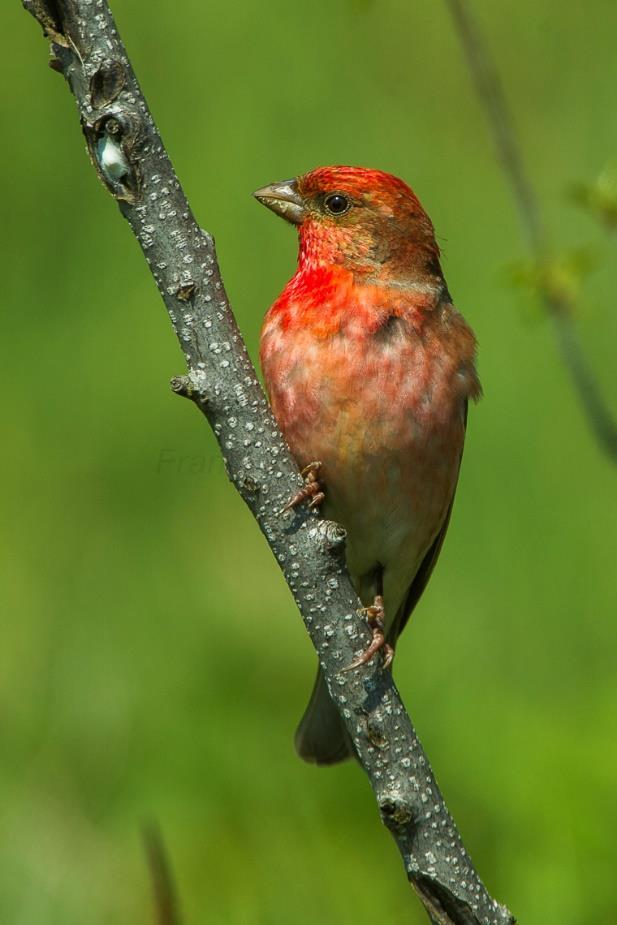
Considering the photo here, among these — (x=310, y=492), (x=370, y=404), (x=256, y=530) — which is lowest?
(x=256, y=530)

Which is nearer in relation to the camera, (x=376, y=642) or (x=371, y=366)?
(x=376, y=642)

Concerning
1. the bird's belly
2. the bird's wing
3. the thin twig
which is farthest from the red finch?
the thin twig

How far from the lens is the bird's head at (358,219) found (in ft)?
16.6

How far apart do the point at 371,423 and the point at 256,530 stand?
3.11 meters

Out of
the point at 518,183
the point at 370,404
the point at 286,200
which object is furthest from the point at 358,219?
the point at 370,404

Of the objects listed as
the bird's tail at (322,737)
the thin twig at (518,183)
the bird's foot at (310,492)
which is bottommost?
the bird's tail at (322,737)

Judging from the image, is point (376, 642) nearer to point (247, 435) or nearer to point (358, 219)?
point (247, 435)

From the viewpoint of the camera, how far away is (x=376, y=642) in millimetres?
3865

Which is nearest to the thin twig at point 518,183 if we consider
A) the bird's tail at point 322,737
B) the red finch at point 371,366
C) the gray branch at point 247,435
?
the red finch at point 371,366

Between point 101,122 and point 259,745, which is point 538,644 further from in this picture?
point 101,122

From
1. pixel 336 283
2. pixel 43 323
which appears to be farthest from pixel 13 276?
pixel 336 283

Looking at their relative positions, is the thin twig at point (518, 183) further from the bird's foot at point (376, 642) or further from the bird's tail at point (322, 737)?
the bird's tail at point (322, 737)

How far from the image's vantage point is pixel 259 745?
6.39m

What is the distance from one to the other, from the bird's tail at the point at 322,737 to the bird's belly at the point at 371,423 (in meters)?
0.80
